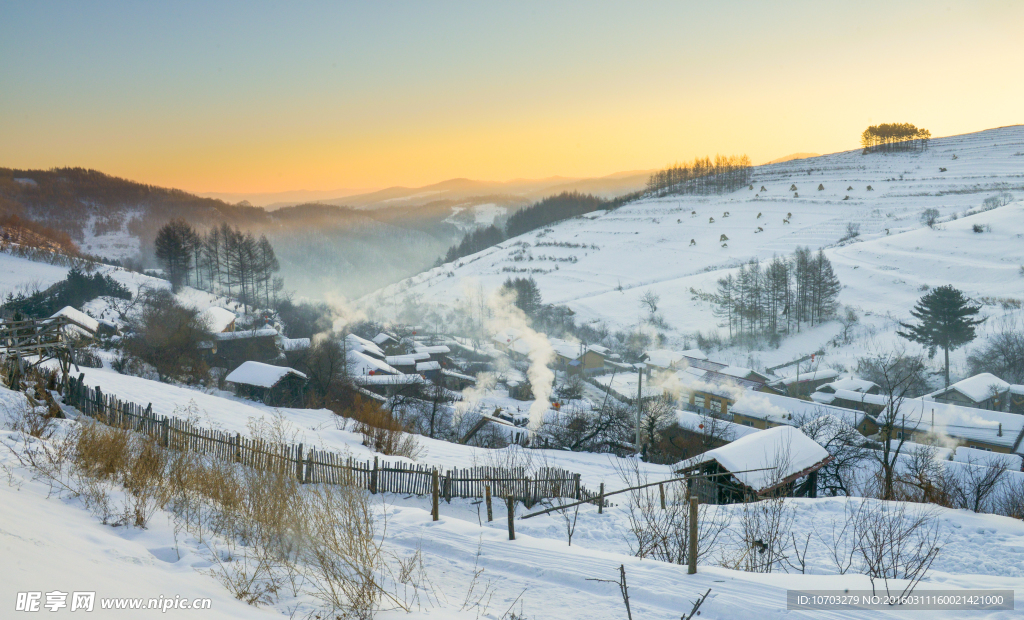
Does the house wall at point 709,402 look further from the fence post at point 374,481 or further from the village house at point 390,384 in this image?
the fence post at point 374,481

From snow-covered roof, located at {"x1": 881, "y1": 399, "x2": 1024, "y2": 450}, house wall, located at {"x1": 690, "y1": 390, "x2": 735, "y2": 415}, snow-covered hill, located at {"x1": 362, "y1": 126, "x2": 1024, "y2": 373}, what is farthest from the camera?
snow-covered hill, located at {"x1": 362, "y1": 126, "x2": 1024, "y2": 373}

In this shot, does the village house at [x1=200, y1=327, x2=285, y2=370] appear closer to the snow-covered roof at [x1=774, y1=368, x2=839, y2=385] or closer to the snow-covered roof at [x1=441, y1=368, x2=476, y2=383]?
the snow-covered roof at [x1=441, y1=368, x2=476, y2=383]

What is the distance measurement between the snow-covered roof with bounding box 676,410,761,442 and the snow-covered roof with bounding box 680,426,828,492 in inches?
507

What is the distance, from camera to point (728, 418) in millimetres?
33188

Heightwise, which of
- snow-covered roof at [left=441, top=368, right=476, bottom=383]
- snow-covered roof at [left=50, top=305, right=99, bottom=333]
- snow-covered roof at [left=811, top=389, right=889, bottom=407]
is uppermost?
snow-covered roof at [left=50, top=305, right=99, bottom=333]

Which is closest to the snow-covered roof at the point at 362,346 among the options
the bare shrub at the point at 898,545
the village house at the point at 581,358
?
the village house at the point at 581,358

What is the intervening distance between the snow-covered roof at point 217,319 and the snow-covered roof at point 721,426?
33.4 m

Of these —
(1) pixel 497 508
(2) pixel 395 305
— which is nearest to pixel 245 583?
(1) pixel 497 508

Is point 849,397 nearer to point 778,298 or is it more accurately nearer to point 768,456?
point 778,298

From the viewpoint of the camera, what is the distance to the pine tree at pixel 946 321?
35.8m

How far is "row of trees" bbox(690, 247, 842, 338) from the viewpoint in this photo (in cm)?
4803

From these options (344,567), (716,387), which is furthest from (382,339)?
(344,567)

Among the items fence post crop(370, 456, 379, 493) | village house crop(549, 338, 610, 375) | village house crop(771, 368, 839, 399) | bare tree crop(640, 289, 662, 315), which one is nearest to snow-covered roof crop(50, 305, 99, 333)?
fence post crop(370, 456, 379, 493)

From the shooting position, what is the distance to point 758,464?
48.2 ft
